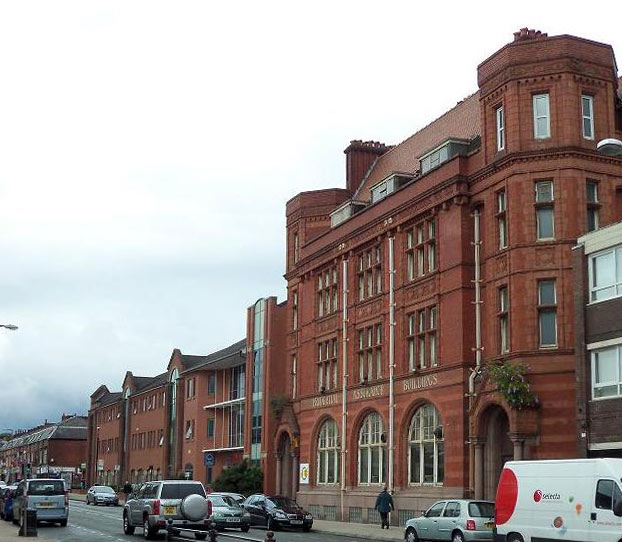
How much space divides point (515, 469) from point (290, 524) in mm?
18722

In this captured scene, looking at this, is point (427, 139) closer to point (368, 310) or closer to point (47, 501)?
point (368, 310)

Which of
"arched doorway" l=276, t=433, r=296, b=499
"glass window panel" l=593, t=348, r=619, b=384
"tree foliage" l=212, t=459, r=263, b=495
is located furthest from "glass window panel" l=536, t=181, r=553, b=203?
"tree foliage" l=212, t=459, r=263, b=495

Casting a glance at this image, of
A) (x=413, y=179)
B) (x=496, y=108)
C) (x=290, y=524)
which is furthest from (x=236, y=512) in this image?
(x=496, y=108)

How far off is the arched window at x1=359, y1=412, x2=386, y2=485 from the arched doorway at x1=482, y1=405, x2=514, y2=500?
8.36 m

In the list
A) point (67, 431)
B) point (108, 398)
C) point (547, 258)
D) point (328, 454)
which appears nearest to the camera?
point (547, 258)

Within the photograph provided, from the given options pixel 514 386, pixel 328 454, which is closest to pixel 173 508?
pixel 514 386

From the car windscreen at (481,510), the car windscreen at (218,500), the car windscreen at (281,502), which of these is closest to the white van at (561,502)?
the car windscreen at (481,510)

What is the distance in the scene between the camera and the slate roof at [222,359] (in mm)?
73812

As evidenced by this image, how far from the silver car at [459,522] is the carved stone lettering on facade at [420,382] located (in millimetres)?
10692

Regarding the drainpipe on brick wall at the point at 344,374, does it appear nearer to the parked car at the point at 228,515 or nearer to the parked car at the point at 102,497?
the parked car at the point at 228,515

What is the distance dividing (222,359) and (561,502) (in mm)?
55217

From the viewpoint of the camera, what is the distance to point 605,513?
21.6 m

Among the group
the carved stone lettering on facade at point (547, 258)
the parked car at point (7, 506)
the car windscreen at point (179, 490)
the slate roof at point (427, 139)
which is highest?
the slate roof at point (427, 139)

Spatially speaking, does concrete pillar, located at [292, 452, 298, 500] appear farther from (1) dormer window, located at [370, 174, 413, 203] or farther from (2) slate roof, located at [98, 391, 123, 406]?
(2) slate roof, located at [98, 391, 123, 406]
